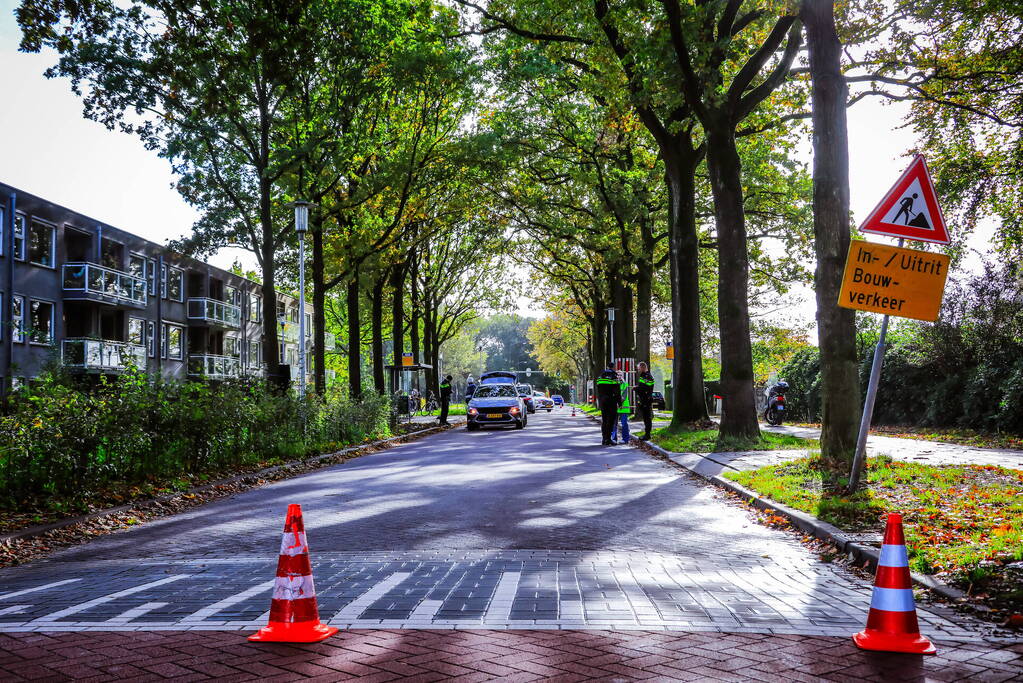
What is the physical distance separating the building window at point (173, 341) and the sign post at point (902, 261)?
41.8 metres

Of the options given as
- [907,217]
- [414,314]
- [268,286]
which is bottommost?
[907,217]

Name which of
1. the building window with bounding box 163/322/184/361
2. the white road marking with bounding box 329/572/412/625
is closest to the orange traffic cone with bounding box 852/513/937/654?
the white road marking with bounding box 329/572/412/625

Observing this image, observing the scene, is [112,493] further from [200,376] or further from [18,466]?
[200,376]

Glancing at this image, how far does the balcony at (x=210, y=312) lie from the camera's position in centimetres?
4734

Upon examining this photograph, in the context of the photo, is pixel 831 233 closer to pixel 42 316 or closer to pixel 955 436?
pixel 955 436

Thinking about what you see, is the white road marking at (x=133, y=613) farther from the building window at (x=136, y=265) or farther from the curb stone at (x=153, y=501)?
the building window at (x=136, y=265)

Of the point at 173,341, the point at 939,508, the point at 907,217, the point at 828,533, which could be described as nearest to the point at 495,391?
the point at 173,341

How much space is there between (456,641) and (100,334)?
125ft

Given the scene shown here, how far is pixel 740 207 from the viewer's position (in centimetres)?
1748

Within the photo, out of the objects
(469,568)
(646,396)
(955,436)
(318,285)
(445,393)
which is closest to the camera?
(469,568)

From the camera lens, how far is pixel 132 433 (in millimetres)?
11438

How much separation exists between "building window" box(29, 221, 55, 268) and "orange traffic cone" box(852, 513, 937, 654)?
113ft

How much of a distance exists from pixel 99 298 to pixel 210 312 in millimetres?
12751

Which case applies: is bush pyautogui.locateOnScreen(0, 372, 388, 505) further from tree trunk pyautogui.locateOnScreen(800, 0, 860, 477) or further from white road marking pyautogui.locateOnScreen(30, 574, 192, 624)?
tree trunk pyautogui.locateOnScreen(800, 0, 860, 477)
